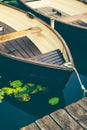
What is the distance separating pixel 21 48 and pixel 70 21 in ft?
10.1

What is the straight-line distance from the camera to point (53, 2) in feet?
45.7

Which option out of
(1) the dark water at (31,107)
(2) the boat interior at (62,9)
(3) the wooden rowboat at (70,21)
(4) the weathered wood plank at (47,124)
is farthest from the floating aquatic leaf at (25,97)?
(2) the boat interior at (62,9)

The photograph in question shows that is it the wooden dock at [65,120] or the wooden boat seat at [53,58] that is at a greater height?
the wooden dock at [65,120]

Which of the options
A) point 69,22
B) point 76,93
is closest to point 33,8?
point 69,22

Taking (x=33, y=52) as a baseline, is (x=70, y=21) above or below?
above

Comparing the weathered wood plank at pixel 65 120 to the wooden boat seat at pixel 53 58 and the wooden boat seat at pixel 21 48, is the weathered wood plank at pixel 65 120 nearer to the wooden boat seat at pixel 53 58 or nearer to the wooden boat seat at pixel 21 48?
the wooden boat seat at pixel 53 58

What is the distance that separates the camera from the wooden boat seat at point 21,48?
9.29m

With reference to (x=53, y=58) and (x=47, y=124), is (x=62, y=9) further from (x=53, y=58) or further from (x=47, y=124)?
(x=47, y=124)

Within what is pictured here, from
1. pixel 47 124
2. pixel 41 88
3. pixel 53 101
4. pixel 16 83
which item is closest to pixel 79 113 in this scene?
pixel 47 124

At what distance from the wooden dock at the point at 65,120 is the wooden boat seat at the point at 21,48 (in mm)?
3619

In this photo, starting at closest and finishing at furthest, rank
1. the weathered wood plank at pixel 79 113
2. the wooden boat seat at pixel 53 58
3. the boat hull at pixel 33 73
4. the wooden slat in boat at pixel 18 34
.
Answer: the weathered wood plank at pixel 79 113, the boat hull at pixel 33 73, the wooden boat seat at pixel 53 58, the wooden slat in boat at pixel 18 34

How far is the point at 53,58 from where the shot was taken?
9133mm

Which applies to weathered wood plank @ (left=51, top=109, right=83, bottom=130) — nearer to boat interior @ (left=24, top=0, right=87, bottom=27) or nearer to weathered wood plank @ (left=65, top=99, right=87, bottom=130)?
weathered wood plank @ (left=65, top=99, right=87, bottom=130)

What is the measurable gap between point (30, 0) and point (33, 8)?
119cm
